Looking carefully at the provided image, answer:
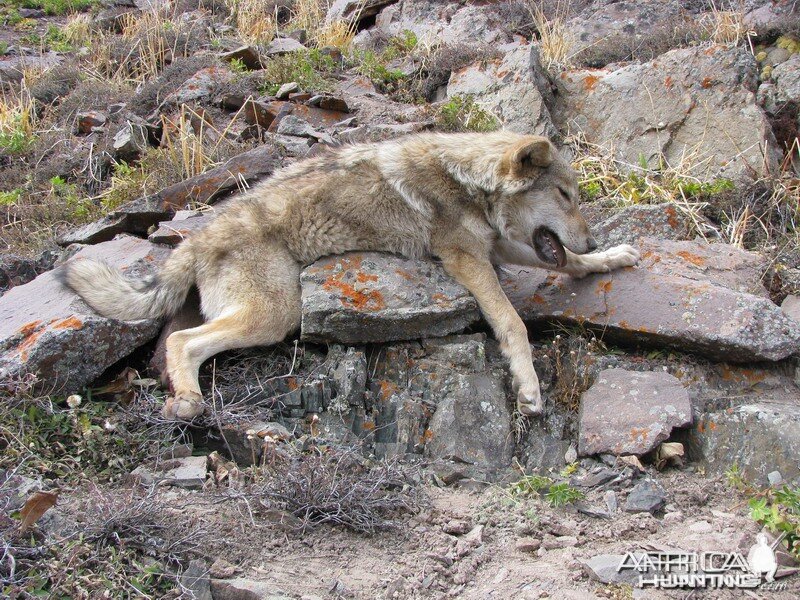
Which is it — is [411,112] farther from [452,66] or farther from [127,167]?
[127,167]

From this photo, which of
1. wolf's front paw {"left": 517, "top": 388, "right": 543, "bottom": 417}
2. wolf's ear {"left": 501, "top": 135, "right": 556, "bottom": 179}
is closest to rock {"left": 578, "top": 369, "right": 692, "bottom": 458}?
wolf's front paw {"left": 517, "top": 388, "right": 543, "bottom": 417}

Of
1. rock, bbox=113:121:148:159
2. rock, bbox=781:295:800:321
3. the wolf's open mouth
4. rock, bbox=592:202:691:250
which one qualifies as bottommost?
rock, bbox=781:295:800:321

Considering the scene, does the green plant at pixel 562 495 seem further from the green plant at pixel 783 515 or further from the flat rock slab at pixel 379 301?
the flat rock slab at pixel 379 301

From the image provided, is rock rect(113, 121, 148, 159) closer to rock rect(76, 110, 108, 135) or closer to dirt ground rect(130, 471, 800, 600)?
rock rect(76, 110, 108, 135)

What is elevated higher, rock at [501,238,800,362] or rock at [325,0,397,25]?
rock at [325,0,397,25]

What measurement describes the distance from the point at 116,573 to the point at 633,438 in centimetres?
330

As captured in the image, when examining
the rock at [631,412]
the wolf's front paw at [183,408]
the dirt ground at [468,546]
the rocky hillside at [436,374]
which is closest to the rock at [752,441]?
the rocky hillside at [436,374]

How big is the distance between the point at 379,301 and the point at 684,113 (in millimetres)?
5414

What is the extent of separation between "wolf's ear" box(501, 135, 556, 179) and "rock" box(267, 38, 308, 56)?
22.9ft

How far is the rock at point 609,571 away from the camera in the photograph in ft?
11.2

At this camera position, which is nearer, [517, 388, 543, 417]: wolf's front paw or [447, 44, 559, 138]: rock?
[517, 388, 543, 417]: wolf's front paw

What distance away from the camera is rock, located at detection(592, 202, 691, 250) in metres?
6.91

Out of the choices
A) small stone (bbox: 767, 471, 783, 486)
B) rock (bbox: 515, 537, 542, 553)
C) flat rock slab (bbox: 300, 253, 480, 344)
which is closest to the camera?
rock (bbox: 515, 537, 542, 553)

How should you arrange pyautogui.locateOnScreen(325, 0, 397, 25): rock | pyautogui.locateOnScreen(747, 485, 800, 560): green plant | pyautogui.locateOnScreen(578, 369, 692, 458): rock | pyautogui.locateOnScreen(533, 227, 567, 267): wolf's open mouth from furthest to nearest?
pyautogui.locateOnScreen(325, 0, 397, 25): rock
pyautogui.locateOnScreen(533, 227, 567, 267): wolf's open mouth
pyautogui.locateOnScreen(578, 369, 692, 458): rock
pyautogui.locateOnScreen(747, 485, 800, 560): green plant
